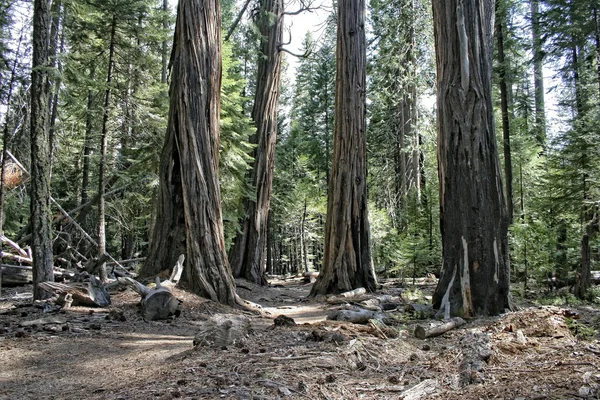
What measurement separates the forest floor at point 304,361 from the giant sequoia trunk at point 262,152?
790 centimetres

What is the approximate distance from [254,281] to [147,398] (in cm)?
1083

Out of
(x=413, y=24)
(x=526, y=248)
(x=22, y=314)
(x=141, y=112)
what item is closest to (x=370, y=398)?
(x=22, y=314)

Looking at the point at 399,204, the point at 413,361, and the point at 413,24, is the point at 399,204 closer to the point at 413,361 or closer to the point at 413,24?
the point at 413,24

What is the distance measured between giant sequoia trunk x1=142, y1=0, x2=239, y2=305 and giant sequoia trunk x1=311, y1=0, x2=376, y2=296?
3442mm

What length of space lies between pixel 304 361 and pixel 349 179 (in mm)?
7314

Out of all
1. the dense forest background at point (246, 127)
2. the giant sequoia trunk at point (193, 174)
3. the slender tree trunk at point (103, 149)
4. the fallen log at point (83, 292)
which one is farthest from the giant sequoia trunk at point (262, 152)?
the fallen log at point (83, 292)

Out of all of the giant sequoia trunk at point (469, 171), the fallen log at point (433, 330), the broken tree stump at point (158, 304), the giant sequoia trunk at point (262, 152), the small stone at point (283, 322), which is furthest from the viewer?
the giant sequoia trunk at point (262, 152)

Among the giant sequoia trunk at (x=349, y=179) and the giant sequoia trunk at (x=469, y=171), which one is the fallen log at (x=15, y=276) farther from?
the giant sequoia trunk at (x=469, y=171)

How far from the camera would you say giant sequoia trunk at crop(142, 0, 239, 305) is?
755 cm

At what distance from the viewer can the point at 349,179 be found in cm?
1077

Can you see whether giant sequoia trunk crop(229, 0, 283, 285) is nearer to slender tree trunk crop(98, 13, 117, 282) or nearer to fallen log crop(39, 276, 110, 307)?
slender tree trunk crop(98, 13, 117, 282)

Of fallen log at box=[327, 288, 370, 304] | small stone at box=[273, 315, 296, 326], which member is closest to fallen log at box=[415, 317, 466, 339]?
small stone at box=[273, 315, 296, 326]

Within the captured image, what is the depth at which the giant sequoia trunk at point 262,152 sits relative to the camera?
13.9 meters

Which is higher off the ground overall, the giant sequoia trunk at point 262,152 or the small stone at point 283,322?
the giant sequoia trunk at point 262,152
